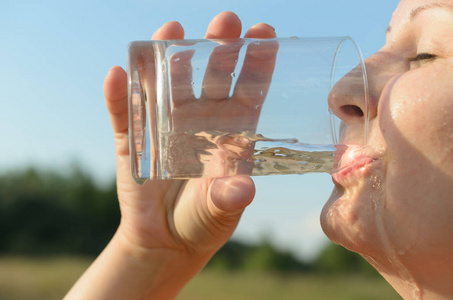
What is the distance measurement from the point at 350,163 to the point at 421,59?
9.7 inches

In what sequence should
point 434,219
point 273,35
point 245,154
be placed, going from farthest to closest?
point 273,35
point 245,154
point 434,219

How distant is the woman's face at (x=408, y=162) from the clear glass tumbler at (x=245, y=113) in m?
0.05

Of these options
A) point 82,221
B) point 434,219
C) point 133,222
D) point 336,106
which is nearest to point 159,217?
point 133,222

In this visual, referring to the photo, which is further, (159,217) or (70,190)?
(70,190)

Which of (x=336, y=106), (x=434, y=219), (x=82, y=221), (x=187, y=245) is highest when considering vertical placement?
(x=336, y=106)

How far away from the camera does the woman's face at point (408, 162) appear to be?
0.90 metres

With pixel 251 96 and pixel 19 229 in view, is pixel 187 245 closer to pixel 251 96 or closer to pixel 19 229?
pixel 251 96

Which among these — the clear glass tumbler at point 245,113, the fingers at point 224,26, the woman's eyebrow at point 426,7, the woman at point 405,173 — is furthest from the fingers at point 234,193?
the woman's eyebrow at point 426,7

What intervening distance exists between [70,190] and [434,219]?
51.9ft

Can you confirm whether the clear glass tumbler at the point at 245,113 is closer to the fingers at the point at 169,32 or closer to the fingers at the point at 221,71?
the fingers at the point at 221,71

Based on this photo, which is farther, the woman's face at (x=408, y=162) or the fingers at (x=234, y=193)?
the fingers at (x=234, y=193)

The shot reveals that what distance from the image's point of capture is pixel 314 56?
3.43 feet

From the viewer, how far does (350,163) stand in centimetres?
101

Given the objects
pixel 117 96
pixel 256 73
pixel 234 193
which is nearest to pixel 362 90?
pixel 256 73
